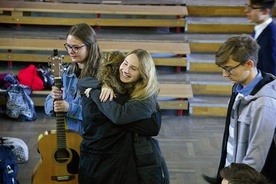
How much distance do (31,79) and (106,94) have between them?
135 inches

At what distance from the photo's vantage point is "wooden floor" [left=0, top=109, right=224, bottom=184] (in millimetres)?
4766

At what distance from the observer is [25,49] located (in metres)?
6.39

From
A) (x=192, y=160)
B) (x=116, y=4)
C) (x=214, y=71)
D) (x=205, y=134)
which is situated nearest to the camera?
(x=192, y=160)

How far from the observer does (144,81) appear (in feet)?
9.30

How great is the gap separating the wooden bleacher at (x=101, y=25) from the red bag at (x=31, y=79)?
12.6 inches

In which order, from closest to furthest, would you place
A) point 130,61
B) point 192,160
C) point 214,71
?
point 130,61 → point 192,160 → point 214,71

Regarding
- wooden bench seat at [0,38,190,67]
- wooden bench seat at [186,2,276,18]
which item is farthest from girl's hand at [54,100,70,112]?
wooden bench seat at [186,2,276,18]

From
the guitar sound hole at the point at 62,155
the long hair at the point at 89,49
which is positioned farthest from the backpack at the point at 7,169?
the long hair at the point at 89,49

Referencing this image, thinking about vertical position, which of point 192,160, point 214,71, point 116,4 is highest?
point 116,4

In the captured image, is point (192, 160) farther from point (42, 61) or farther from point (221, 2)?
point (221, 2)

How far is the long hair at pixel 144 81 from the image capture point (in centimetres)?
283

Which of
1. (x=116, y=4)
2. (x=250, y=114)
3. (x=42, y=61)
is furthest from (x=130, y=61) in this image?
(x=116, y=4)

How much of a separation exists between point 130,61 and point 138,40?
386cm

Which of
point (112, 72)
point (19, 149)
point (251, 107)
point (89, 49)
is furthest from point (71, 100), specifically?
point (19, 149)
